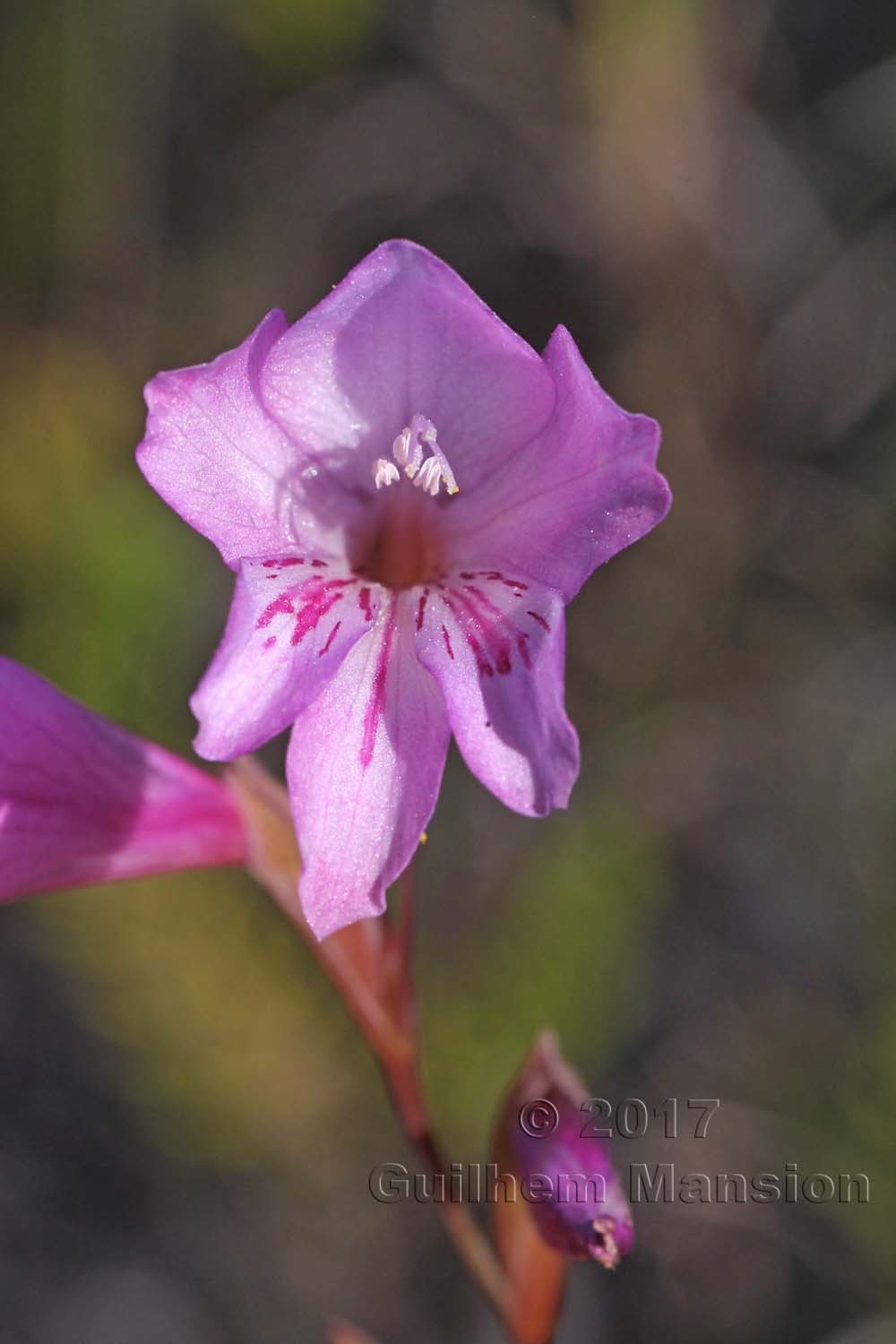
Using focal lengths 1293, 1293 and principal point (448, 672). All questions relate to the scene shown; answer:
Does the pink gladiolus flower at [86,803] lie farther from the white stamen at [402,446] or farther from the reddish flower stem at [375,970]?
the white stamen at [402,446]

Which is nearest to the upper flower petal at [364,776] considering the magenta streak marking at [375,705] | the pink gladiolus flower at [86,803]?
the magenta streak marking at [375,705]

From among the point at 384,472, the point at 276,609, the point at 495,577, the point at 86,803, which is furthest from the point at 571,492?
the point at 86,803

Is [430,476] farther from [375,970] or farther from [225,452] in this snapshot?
[375,970]

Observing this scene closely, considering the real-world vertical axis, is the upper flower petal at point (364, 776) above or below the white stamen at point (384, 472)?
below

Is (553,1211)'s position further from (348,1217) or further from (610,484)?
(348,1217)

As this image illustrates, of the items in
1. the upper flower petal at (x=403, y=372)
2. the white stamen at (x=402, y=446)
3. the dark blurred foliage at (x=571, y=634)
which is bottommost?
the dark blurred foliage at (x=571, y=634)

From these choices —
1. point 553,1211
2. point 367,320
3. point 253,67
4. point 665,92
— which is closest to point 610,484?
point 367,320
